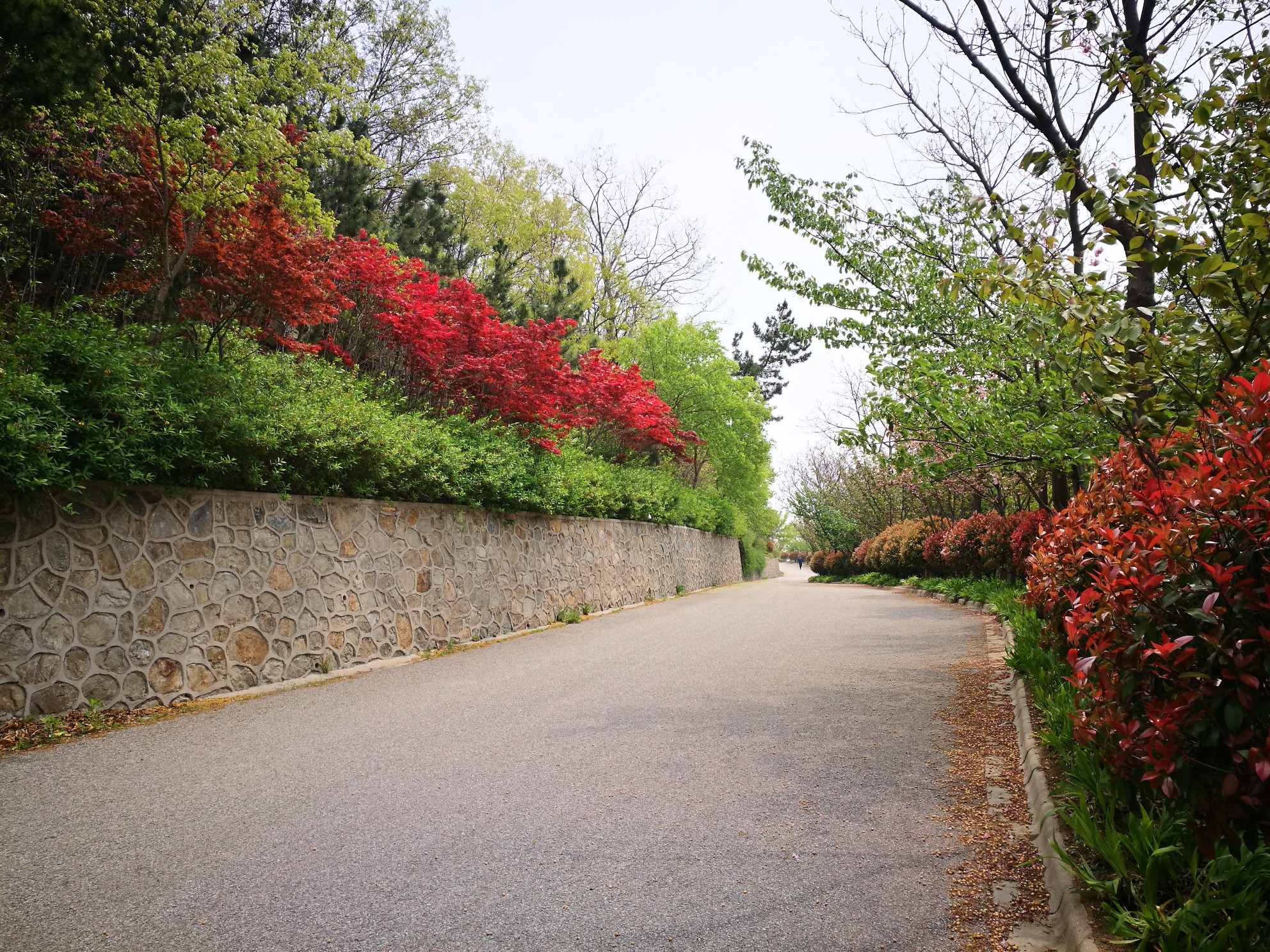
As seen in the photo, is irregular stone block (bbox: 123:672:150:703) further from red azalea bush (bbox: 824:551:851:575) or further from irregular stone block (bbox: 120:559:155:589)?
red azalea bush (bbox: 824:551:851:575)

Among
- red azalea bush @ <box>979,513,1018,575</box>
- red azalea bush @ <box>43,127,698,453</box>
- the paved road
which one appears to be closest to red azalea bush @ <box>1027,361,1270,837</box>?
the paved road

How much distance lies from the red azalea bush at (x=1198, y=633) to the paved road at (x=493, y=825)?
0.91 meters

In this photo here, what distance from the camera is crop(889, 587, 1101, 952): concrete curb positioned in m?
2.28

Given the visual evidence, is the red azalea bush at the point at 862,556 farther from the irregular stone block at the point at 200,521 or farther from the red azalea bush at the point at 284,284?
the irregular stone block at the point at 200,521

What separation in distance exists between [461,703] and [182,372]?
369 cm

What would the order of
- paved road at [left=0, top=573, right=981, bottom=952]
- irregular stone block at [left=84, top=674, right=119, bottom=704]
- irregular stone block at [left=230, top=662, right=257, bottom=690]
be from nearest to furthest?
paved road at [left=0, top=573, right=981, bottom=952], irregular stone block at [left=84, top=674, right=119, bottom=704], irregular stone block at [left=230, top=662, right=257, bottom=690]

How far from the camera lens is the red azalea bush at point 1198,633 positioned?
211cm

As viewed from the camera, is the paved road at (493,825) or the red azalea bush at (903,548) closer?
the paved road at (493,825)

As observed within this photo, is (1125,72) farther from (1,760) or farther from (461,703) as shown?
(1,760)

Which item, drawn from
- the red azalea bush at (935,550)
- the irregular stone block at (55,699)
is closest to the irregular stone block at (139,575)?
the irregular stone block at (55,699)

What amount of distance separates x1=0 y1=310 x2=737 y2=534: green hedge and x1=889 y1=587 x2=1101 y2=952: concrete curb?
5644 millimetres

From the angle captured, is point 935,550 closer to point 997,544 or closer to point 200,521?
point 997,544

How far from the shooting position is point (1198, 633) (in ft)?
7.39

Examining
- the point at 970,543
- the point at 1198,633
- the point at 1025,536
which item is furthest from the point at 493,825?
the point at 970,543
